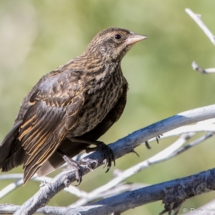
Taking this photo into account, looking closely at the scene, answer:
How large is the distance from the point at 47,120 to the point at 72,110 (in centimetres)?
23

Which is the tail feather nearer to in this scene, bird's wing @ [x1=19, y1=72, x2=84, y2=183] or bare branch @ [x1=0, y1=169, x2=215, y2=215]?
bird's wing @ [x1=19, y1=72, x2=84, y2=183]

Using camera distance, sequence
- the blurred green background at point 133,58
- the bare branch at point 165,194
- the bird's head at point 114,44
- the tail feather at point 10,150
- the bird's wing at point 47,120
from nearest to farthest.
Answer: the bare branch at point 165,194 < the bird's wing at point 47,120 < the tail feather at point 10,150 < the bird's head at point 114,44 < the blurred green background at point 133,58

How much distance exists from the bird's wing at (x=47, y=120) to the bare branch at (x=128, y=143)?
0.36m

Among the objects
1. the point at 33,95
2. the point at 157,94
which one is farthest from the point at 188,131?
the point at 157,94

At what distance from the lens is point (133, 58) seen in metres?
4.80

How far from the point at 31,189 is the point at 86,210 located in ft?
7.24

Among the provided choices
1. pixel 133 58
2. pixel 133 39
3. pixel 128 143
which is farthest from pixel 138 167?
pixel 133 58

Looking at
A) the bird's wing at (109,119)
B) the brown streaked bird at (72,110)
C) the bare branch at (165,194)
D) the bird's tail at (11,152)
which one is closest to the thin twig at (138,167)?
the brown streaked bird at (72,110)

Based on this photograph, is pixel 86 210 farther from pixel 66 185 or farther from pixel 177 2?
pixel 177 2

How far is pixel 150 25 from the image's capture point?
4.86 meters

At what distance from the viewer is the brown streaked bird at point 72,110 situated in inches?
113

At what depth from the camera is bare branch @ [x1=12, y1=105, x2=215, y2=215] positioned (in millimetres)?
2135

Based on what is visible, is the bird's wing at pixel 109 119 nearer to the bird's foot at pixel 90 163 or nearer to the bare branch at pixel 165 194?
the bird's foot at pixel 90 163

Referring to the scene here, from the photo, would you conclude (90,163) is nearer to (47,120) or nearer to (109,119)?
(47,120)
